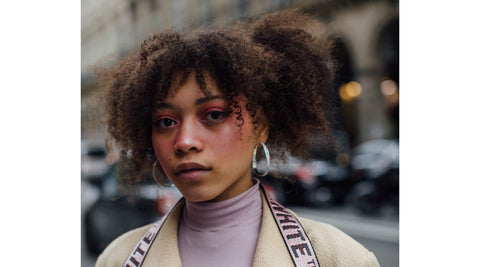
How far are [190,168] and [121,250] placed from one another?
0.63 metres

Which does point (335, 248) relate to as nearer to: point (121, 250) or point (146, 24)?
point (121, 250)

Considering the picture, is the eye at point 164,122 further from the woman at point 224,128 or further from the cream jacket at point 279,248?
the cream jacket at point 279,248

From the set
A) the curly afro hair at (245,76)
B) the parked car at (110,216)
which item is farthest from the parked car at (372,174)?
the curly afro hair at (245,76)

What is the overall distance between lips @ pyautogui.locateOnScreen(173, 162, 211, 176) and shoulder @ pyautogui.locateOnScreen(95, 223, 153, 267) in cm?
53

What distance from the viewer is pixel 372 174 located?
6586mm

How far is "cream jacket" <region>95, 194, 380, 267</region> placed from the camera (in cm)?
146

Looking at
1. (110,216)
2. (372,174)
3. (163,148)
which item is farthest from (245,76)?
(372,174)

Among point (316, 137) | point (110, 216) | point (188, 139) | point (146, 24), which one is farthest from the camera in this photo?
point (110, 216)

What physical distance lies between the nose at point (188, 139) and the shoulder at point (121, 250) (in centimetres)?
59

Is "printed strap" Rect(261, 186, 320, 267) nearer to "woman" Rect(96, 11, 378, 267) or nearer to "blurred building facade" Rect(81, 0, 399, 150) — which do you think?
"woman" Rect(96, 11, 378, 267)

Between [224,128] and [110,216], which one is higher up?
[224,128]

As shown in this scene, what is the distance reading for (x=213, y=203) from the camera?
1.57 metres
